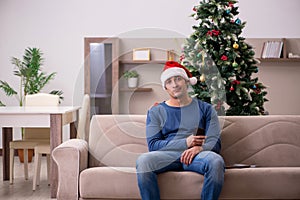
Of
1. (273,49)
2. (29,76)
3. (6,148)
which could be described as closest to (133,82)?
(29,76)

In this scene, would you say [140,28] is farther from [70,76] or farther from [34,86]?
[34,86]

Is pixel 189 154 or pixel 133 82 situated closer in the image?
pixel 189 154

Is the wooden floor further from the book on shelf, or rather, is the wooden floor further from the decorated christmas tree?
the book on shelf

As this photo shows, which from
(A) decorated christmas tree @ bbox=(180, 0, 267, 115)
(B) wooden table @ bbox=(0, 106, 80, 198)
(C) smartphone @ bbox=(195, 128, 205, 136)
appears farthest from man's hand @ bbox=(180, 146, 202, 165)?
(B) wooden table @ bbox=(0, 106, 80, 198)

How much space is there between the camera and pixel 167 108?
3559mm

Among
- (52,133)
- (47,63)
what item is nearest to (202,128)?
(52,133)

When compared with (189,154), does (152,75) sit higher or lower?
higher

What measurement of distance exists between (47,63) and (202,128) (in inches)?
181

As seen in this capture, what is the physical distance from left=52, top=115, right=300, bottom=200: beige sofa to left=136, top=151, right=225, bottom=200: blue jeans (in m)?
0.07

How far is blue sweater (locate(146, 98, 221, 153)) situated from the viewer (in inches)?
137

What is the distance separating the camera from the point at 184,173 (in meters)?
3.38

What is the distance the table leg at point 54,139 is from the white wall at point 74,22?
293 cm

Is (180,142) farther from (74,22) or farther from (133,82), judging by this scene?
(74,22)

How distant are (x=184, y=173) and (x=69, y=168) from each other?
2.52 feet
